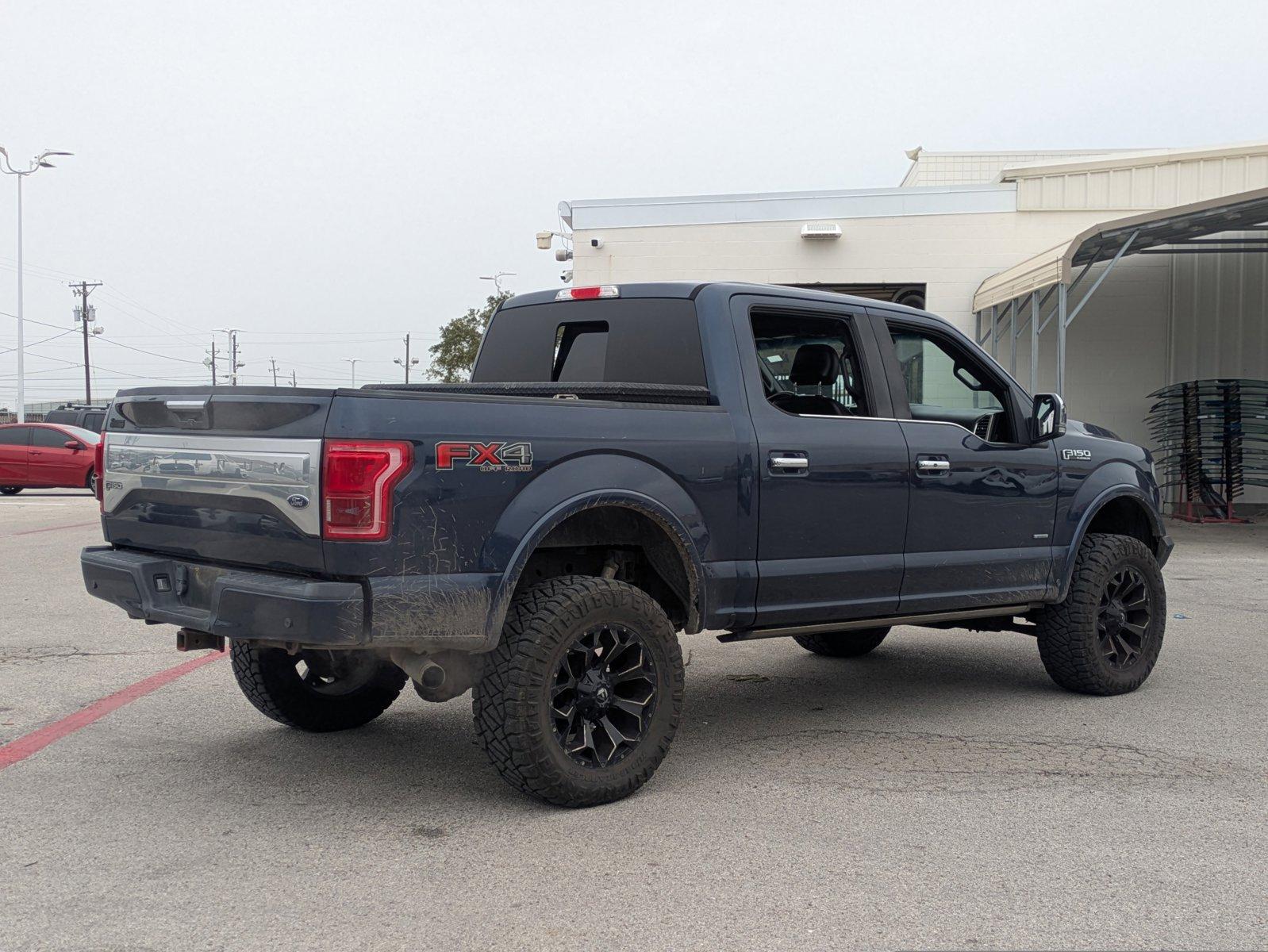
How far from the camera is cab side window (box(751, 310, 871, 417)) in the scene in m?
5.35

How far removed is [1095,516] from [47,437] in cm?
2287

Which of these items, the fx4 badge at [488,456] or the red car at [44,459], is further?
the red car at [44,459]

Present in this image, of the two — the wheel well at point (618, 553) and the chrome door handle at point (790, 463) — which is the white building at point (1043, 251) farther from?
the wheel well at point (618, 553)

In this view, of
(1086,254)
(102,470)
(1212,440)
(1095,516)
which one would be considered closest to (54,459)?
(1086,254)

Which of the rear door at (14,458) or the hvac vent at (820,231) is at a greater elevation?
the hvac vent at (820,231)

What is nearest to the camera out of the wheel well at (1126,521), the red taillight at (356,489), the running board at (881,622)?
the red taillight at (356,489)

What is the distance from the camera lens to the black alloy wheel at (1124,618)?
6.37 m

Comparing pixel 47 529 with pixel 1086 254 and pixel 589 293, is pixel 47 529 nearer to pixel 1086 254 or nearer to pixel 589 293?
pixel 589 293

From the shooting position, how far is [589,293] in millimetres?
5602

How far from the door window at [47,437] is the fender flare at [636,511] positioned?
22.9m

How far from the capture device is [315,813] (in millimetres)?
4355

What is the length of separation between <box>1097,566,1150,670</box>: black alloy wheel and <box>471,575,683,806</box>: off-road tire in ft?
9.64

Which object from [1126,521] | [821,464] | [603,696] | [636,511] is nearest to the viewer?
[603,696]

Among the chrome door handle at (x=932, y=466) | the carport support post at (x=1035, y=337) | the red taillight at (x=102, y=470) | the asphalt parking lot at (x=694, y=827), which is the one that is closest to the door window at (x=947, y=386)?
the chrome door handle at (x=932, y=466)
